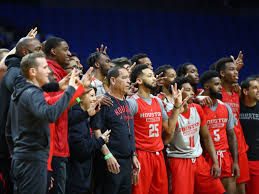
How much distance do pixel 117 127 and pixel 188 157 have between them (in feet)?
3.68

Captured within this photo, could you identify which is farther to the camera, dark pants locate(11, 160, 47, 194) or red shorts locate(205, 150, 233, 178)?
red shorts locate(205, 150, 233, 178)

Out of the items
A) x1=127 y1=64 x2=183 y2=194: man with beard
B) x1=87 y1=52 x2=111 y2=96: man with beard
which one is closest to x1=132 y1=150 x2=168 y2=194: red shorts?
x1=127 y1=64 x2=183 y2=194: man with beard

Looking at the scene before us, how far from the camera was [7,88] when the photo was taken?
12.0 ft

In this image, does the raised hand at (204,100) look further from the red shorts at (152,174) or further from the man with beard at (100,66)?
the man with beard at (100,66)

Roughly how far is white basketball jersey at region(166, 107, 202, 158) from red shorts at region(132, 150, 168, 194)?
352mm

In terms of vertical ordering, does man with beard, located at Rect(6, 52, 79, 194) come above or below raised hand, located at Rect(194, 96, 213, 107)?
below

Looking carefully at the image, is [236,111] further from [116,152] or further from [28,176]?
[28,176]

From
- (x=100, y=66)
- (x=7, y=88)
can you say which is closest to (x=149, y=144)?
(x=100, y=66)

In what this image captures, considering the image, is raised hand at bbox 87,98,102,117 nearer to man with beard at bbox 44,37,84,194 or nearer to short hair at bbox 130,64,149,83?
man with beard at bbox 44,37,84,194

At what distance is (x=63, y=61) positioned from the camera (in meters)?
4.39

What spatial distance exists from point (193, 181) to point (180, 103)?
103 cm

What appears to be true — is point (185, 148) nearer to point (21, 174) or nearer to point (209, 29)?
point (21, 174)

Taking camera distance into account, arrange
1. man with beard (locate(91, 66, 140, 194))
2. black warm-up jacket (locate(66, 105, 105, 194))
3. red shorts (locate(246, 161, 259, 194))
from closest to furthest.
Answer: black warm-up jacket (locate(66, 105, 105, 194))
man with beard (locate(91, 66, 140, 194))
red shorts (locate(246, 161, 259, 194))

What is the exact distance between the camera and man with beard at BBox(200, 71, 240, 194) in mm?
5410
